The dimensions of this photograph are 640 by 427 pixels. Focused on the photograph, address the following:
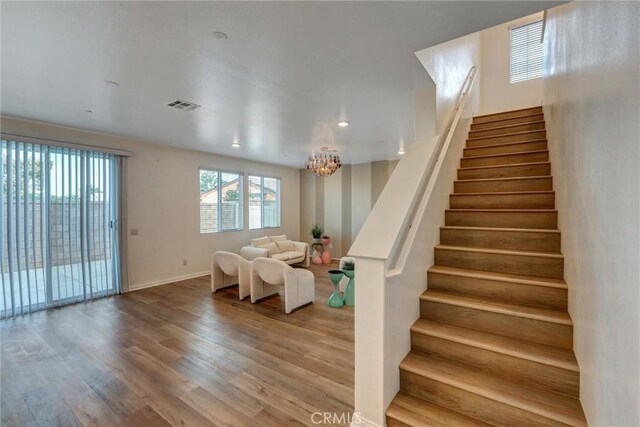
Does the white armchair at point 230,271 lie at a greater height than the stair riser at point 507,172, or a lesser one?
lesser

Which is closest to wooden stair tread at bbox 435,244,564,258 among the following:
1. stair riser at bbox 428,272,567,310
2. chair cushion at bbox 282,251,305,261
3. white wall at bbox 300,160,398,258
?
stair riser at bbox 428,272,567,310

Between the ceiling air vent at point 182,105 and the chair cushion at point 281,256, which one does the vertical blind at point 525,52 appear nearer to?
the ceiling air vent at point 182,105

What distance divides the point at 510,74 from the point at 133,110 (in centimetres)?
609

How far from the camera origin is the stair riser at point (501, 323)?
172 centimetres

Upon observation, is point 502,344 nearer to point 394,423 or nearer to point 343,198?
point 394,423

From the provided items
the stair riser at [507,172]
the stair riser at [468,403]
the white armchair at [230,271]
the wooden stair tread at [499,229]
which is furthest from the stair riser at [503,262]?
the white armchair at [230,271]

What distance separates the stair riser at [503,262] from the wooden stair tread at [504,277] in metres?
0.04

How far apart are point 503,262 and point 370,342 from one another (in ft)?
4.36

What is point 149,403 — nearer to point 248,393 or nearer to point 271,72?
point 248,393

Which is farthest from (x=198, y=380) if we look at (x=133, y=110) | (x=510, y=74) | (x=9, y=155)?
(x=510, y=74)

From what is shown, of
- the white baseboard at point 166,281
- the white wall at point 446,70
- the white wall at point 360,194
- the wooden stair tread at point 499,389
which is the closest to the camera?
the wooden stair tread at point 499,389

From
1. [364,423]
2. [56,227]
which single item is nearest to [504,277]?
[364,423]

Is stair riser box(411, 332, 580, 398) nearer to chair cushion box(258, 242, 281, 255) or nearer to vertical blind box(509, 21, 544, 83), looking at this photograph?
chair cushion box(258, 242, 281, 255)

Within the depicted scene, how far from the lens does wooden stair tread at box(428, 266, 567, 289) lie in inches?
75.5
